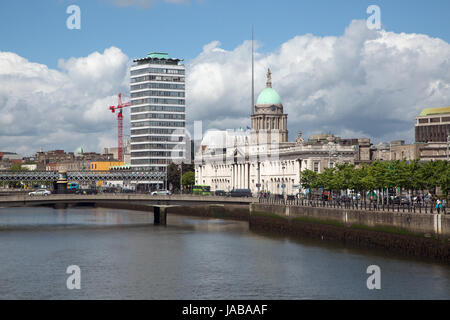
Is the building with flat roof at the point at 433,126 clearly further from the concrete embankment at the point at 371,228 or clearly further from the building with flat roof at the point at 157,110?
the concrete embankment at the point at 371,228

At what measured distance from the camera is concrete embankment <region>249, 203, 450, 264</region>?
48.6m

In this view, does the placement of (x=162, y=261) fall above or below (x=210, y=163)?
below

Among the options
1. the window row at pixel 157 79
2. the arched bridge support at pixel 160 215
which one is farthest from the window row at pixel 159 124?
the arched bridge support at pixel 160 215

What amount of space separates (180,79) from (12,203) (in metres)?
104

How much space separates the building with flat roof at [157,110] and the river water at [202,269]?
10962 cm

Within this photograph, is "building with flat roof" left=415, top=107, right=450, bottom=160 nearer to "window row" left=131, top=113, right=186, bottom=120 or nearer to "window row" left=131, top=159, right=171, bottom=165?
"window row" left=131, top=113, right=186, bottom=120

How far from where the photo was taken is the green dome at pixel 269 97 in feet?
527

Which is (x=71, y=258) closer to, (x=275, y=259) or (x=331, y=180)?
(x=275, y=259)

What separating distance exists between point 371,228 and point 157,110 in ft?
411

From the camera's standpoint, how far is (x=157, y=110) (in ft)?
586

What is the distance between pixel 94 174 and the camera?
165m
